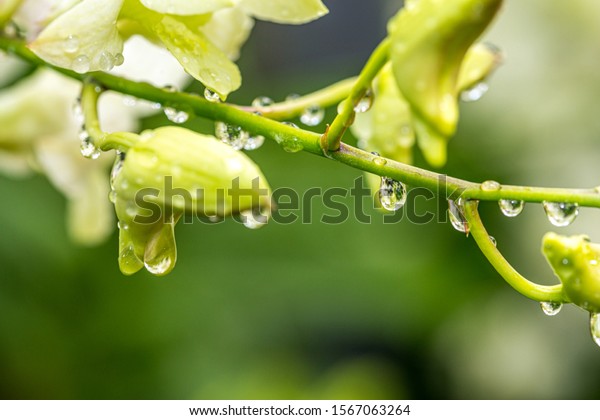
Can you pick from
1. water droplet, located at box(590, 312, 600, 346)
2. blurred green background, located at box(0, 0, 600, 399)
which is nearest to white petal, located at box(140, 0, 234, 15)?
water droplet, located at box(590, 312, 600, 346)

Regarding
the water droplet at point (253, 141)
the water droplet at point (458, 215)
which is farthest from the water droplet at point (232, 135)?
the water droplet at point (458, 215)

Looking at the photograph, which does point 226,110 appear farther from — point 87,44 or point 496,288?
point 496,288

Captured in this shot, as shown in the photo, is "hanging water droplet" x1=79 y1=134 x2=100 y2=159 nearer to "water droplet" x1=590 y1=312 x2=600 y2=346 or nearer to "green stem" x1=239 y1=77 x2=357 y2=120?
"green stem" x1=239 y1=77 x2=357 y2=120

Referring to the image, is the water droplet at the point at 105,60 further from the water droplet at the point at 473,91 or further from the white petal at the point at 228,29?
the water droplet at the point at 473,91

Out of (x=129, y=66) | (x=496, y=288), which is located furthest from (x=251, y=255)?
(x=129, y=66)

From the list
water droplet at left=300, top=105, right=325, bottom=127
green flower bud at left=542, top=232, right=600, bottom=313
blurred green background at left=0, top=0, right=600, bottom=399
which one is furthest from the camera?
blurred green background at left=0, top=0, right=600, bottom=399

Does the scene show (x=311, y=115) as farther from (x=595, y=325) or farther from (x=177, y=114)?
(x=595, y=325)
